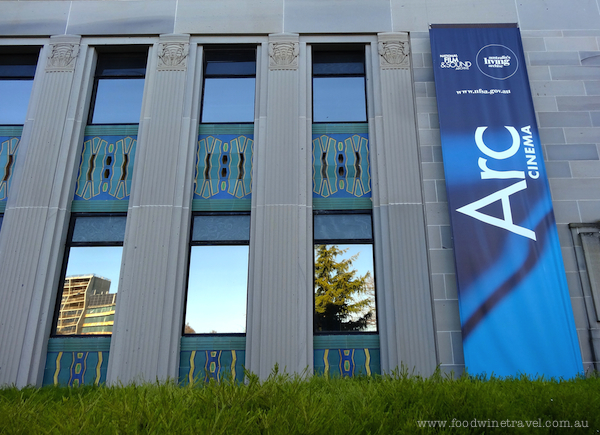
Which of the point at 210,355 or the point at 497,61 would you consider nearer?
the point at 210,355

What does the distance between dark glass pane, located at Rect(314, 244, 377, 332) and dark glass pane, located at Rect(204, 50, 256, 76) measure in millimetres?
5288

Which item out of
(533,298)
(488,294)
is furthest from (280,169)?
(533,298)

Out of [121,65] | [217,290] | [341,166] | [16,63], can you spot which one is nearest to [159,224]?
[217,290]

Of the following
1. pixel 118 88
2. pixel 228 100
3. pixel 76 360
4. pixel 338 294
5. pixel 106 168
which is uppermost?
pixel 118 88

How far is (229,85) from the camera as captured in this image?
11016 mm

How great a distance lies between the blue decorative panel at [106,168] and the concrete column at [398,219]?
590 centimetres

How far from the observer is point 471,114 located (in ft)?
31.2

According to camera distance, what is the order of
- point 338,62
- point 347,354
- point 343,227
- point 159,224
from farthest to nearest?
point 338,62 → point 343,227 → point 159,224 → point 347,354

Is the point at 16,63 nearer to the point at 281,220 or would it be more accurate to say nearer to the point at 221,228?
the point at 221,228

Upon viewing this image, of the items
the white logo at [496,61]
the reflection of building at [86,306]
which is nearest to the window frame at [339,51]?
the white logo at [496,61]

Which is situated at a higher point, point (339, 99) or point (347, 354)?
point (339, 99)

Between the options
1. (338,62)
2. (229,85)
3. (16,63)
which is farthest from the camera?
(16,63)

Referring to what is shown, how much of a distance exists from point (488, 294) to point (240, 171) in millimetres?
6003

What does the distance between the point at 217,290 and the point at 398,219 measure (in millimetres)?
4305
